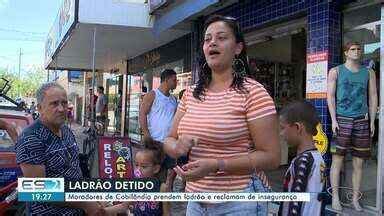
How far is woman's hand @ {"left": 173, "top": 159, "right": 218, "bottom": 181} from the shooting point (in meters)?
1.97

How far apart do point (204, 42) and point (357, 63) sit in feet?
13.6

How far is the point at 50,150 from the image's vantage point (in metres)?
2.95

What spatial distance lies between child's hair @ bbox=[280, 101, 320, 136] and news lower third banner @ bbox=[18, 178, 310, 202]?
25.4 inches

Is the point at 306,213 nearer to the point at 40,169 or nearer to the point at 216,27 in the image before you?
the point at 216,27

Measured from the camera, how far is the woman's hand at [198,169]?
197 cm

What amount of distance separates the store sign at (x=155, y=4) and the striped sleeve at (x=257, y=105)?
8.00m

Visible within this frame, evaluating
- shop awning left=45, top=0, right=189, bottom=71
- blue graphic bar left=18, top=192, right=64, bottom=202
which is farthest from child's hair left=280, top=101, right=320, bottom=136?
shop awning left=45, top=0, right=189, bottom=71

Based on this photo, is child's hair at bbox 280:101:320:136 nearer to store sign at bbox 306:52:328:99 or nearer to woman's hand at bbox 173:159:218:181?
woman's hand at bbox 173:159:218:181

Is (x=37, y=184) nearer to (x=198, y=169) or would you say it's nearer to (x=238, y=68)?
(x=198, y=169)

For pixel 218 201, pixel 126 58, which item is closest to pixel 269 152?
pixel 218 201

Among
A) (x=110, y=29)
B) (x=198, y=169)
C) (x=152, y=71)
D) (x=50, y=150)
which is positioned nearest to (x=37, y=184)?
(x=50, y=150)

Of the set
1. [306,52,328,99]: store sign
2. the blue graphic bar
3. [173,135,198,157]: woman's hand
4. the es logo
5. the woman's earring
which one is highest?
[306,52,328,99]: store sign

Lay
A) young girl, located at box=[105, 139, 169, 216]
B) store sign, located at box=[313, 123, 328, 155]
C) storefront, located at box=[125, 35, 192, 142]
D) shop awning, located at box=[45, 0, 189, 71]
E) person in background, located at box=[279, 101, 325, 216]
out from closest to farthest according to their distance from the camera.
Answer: person in background, located at box=[279, 101, 325, 216] < young girl, located at box=[105, 139, 169, 216] < store sign, located at box=[313, 123, 328, 155] < shop awning, located at box=[45, 0, 189, 71] < storefront, located at box=[125, 35, 192, 142]

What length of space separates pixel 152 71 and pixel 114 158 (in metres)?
10.9
